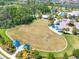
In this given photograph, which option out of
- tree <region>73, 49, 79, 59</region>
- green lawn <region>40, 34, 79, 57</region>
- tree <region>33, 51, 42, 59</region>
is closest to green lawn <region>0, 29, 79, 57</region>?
green lawn <region>40, 34, 79, 57</region>

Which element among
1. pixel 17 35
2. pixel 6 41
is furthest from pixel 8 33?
pixel 6 41

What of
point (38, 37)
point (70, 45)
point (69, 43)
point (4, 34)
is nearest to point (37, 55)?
point (38, 37)

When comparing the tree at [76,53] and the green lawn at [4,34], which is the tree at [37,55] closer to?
the tree at [76,53]

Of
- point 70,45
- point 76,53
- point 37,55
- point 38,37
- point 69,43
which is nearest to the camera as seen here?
point 37,55

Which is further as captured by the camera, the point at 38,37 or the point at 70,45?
the point at 38,37

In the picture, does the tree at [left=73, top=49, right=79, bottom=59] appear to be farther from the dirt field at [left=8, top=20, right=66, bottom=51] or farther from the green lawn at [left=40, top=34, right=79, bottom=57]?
the dirt field at [left=8, top=20, right=66, bottom=51]

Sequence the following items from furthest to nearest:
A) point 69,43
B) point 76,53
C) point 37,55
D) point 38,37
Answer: point 38,37, point 69,43, point 76,53, point 37,55

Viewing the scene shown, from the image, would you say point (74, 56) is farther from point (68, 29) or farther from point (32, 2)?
point (32, 2)

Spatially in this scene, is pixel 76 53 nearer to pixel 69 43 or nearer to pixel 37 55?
pixel 69 43
